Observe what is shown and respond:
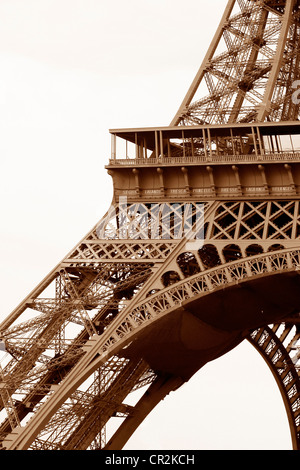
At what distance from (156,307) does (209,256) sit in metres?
4.99

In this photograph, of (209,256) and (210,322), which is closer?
(210,322)

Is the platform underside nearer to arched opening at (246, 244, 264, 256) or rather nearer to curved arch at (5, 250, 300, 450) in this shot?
curved arch at (5, 250, 300, 450)

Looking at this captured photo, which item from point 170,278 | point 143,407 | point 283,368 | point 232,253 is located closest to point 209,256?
point 232,253

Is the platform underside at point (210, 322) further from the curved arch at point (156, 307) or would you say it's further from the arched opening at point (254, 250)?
the arched opening at point (254, 250)

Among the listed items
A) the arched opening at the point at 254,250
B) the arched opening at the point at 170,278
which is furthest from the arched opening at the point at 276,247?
the arched opening at the point at 170,278

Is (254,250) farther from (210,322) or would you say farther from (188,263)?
(210,322)

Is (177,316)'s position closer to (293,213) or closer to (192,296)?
(192,296)

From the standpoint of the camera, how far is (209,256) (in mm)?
26672

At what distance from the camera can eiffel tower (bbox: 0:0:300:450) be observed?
2216 cm
